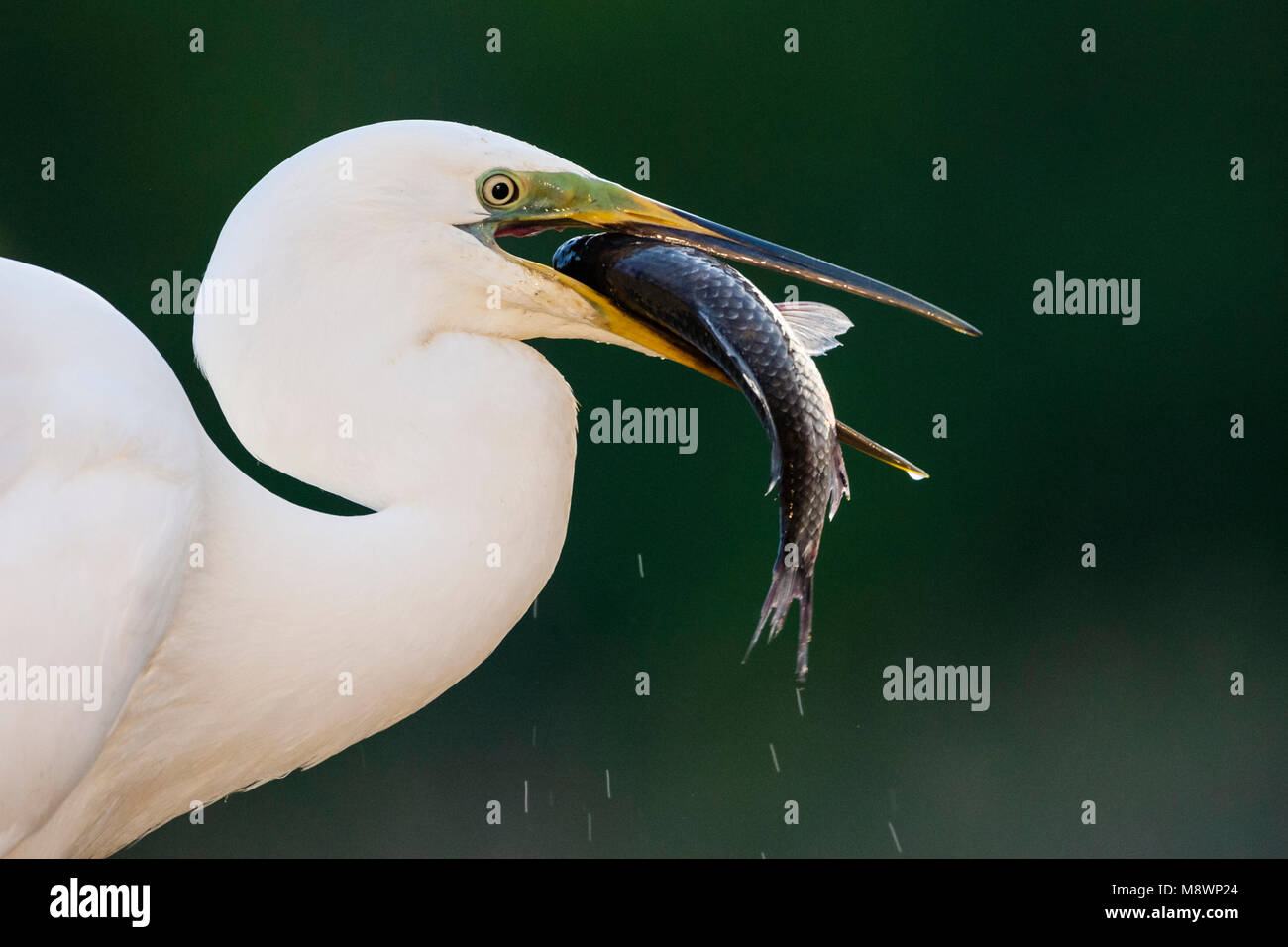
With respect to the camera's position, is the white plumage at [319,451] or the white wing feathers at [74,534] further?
the white plumage at [319,451]

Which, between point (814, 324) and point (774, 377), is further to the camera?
point (814, 324)

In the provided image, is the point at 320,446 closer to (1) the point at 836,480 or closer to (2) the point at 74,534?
(2) the point at 74,534

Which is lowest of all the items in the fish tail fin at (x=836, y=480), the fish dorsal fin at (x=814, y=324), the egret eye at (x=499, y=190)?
the fish tail fin at (x=836, y=480)

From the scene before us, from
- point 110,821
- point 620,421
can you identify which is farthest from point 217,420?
point 110,821

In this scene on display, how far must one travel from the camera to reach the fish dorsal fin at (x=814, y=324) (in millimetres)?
1407

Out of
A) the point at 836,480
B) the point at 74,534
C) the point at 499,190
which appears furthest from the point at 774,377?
the point at 74,534

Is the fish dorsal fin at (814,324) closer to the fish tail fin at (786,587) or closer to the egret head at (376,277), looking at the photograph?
the egret head at (376,277)

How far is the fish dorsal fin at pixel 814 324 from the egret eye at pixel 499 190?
277 millimetres

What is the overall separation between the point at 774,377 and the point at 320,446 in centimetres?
40

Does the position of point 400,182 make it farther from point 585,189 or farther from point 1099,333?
point 1099,333

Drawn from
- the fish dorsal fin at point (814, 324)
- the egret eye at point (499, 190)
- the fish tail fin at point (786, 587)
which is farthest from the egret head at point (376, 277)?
the fish tail fin at point (786, 587)

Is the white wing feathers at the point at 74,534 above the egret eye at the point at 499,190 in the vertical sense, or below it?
below

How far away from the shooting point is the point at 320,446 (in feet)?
4.14

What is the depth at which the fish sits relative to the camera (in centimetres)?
125
